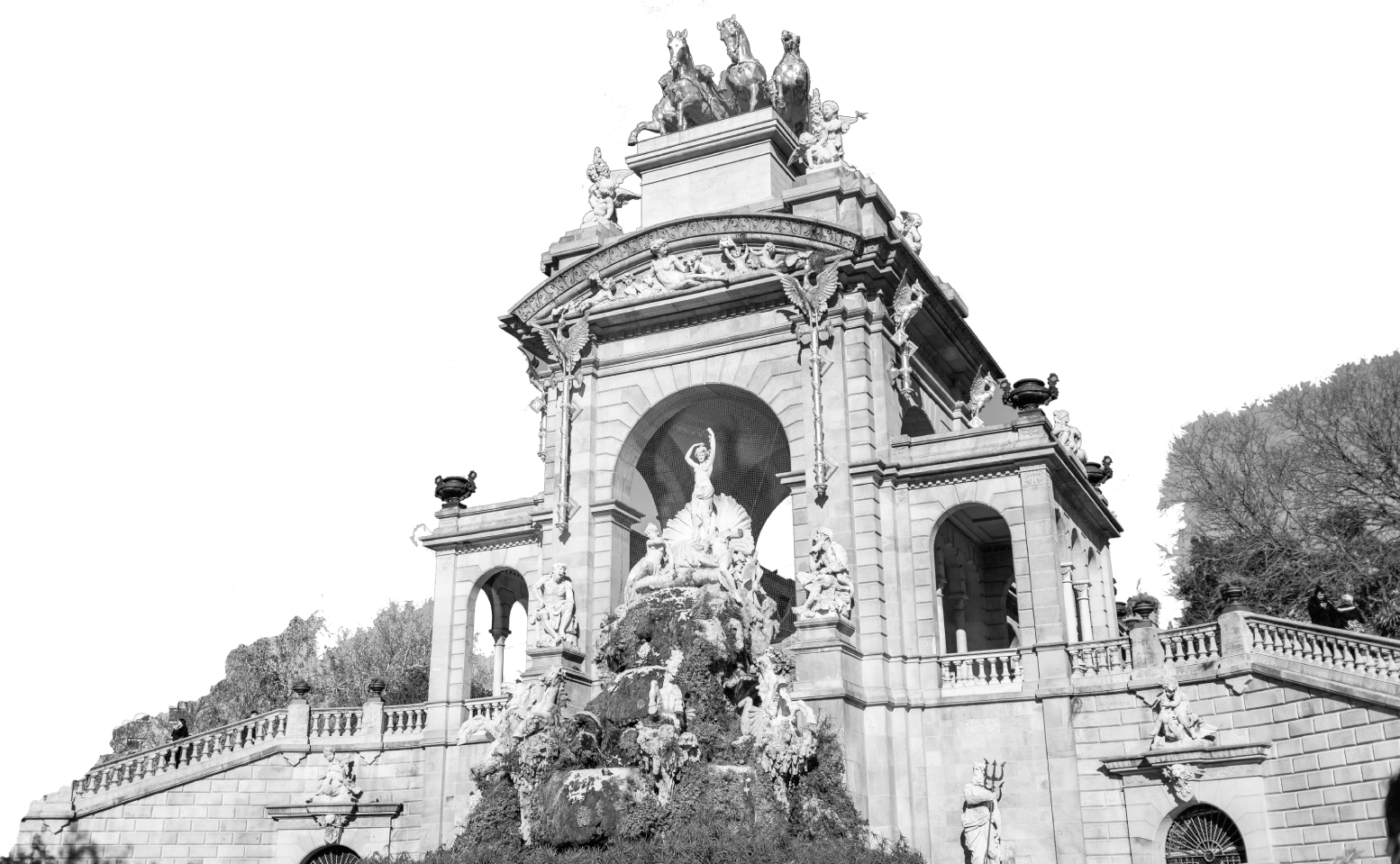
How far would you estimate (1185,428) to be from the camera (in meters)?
37.0

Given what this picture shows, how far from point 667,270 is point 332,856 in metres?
13.7

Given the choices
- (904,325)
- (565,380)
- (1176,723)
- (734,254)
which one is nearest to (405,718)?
(565,380)

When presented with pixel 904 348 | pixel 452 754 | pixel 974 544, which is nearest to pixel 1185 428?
pixel 974 544

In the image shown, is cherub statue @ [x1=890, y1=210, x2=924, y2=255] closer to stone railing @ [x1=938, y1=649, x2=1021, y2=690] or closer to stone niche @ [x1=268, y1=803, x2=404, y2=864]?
stone railing @ [x1=938, y1=649, x2=1021, y2=690]

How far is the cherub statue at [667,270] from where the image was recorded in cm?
2805

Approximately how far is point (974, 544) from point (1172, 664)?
25.7ft

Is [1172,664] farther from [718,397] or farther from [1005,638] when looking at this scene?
[718,397]

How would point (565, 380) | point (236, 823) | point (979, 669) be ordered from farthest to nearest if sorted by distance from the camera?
point (565, 380), point (236, 823), point (979, 669)

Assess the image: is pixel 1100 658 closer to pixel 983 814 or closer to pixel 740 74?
pixel 983 814

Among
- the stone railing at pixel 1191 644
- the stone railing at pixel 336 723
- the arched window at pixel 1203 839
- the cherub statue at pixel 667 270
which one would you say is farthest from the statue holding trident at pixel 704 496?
the arched window at pixel 1203 839

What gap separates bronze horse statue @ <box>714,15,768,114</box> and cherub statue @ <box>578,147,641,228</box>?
347 centimetres

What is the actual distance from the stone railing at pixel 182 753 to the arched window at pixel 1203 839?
56.7 ft

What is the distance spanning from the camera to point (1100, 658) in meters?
23.2

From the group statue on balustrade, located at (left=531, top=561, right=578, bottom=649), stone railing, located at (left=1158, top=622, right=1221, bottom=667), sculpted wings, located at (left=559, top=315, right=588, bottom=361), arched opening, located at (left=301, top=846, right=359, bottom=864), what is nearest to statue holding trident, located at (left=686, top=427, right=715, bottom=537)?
statue on balustrade, located at (left=531, top=561, right=578, bottom=649)
